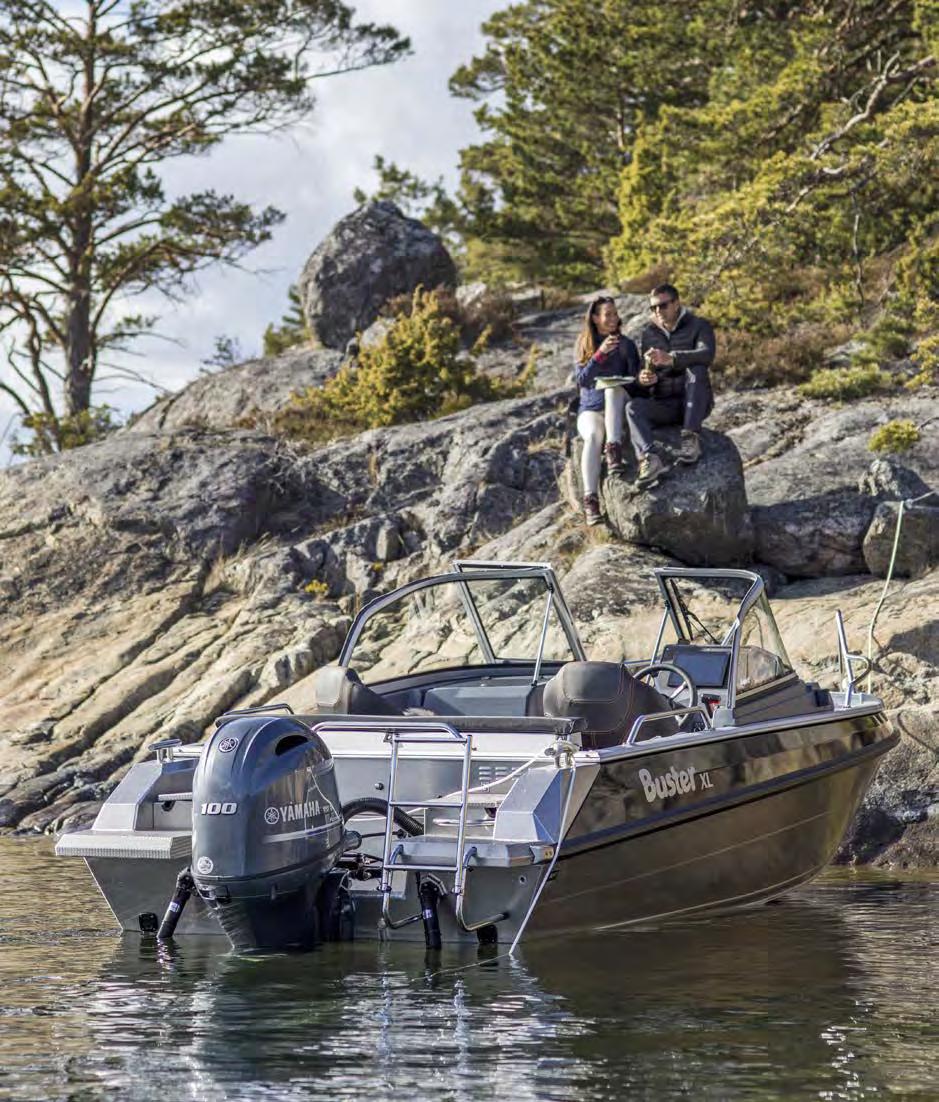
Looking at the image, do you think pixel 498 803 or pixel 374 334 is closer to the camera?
pixel 498 803

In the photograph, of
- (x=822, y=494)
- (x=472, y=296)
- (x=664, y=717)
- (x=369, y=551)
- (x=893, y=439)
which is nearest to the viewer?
(x=664, y=717)

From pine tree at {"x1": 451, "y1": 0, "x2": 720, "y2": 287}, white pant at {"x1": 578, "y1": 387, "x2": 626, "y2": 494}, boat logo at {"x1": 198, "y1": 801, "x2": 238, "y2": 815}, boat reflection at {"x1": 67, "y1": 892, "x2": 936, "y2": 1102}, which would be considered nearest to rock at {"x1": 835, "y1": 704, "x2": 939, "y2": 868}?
boat reflection at {"x1": 67, "y1": 892, "x2": 936, "y2": 1102}

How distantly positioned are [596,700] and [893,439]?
8.78m

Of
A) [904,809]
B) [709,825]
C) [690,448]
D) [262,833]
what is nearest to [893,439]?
[690,448]

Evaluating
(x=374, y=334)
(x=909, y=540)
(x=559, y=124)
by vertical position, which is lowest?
(x=909, y=540)

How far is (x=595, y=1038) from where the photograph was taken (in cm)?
561

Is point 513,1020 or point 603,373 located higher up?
point 603,373

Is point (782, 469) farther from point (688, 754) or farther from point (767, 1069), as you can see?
point (767, 1069)

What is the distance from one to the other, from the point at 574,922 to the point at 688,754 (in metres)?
1.05

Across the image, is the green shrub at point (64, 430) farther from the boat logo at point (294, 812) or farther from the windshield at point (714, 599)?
the boat logo at point (294, 812)

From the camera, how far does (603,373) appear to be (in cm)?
1434

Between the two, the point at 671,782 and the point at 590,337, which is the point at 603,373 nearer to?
the point at 590,337

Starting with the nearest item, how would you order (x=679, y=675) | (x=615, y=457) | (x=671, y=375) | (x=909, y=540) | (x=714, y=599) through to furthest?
1. (x=679, y=675)
2. (x=909, y=540)
3. (x=714, y=599)
4. (x=615, y=457)
5. (x=671, y=375)

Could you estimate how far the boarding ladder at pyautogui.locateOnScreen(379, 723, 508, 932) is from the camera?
6.74 metres
